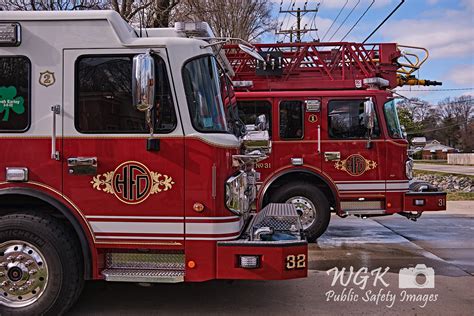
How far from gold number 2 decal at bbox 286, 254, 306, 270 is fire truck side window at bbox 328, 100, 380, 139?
4084 mm

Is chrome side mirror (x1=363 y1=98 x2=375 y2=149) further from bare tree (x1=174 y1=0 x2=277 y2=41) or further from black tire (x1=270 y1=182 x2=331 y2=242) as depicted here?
bare tree (x1=174 y1=0 x2=277 y2=41)

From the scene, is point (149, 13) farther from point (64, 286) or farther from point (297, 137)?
point (64, 286)

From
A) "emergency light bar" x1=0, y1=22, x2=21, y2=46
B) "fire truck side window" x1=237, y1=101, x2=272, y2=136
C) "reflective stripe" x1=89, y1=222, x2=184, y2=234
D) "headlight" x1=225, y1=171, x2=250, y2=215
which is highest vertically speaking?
"emergency light bar" x1=0, y1=22, x2=21, y2=46

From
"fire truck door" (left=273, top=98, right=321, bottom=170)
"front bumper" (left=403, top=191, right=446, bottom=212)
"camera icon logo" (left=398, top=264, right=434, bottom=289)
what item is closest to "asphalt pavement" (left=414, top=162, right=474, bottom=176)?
"front bumper" (left=403, top=191, right=446, bottom=212)

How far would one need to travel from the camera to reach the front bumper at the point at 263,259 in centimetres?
409

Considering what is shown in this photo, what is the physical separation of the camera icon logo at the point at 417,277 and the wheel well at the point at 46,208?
3.58 m

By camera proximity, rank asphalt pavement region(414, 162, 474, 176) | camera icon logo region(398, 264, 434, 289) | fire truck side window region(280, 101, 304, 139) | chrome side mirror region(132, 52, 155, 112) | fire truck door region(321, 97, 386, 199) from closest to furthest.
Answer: chrome side mirror region(132, 52, 155, 112) → camera icon logo region(398, 264, 434, 289) → fire truck door region(321, 97, 386, 199) → fire truck side window region(280, 101, 304, 139) → asphalt pavement region(414, 162, 474, 176)

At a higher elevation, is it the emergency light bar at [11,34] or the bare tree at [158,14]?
the bare tree at [158,14]

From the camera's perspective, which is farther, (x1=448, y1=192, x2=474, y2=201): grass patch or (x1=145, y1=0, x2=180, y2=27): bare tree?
(x1=448, y1=192, x2=474, y2=201): grass patch

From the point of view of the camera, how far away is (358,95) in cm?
791

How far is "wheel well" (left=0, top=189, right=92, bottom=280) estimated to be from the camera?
421 centimetres

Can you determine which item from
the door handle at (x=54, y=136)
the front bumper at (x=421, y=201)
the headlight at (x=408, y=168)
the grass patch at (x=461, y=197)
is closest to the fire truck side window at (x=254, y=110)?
the headlight at (x=408, y=168)

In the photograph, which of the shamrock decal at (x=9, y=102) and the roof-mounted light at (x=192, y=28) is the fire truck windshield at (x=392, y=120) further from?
the shamrock decal at (x=9, y=102)

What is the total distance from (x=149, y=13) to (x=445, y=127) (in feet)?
305
